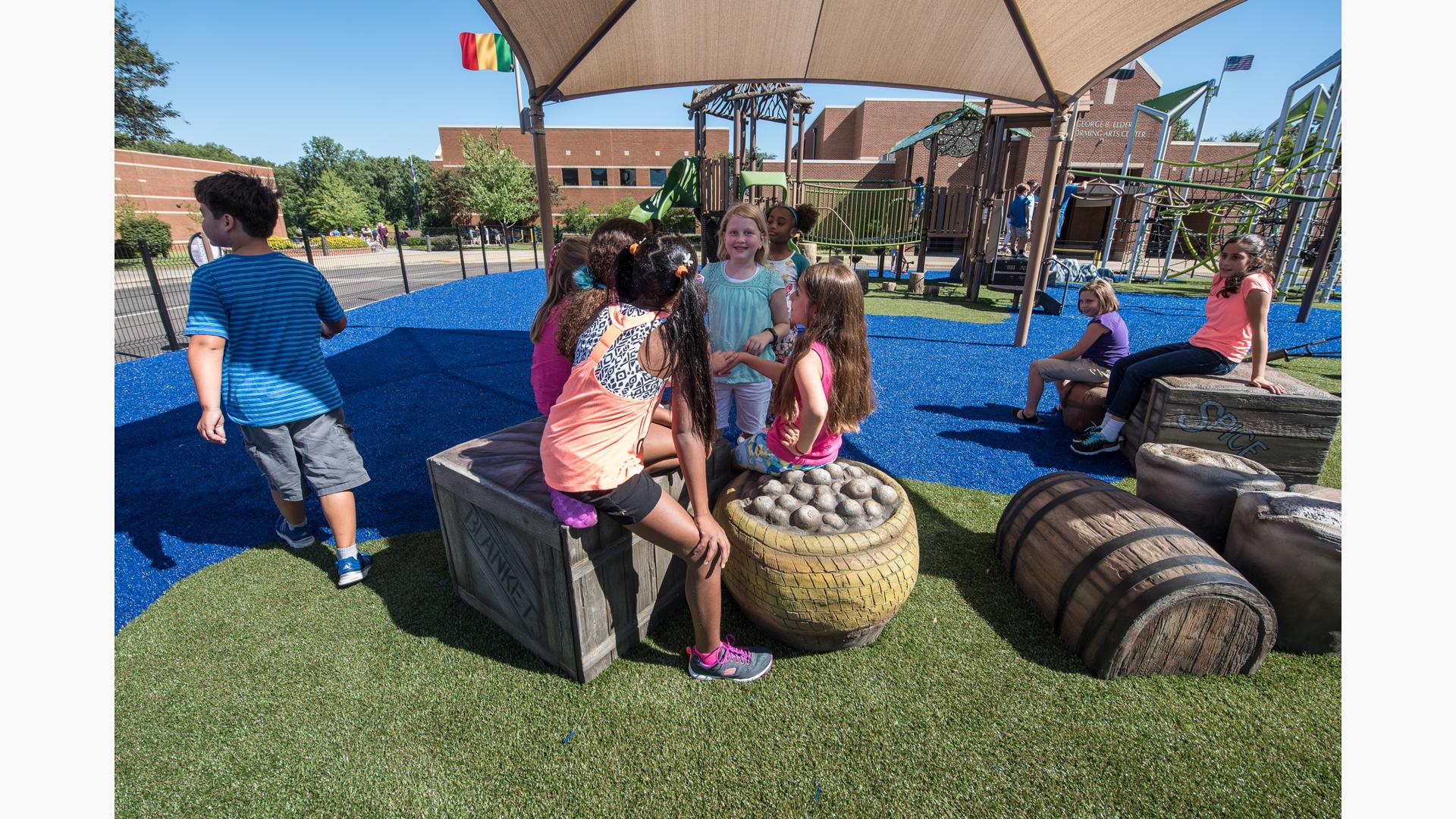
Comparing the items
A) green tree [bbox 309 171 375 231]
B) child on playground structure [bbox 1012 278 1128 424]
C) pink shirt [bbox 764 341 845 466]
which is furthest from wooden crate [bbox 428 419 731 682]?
green tree [bbox 309 171 375 231]

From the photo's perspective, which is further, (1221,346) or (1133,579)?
(1221,346)

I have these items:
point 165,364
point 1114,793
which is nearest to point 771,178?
point 165,364

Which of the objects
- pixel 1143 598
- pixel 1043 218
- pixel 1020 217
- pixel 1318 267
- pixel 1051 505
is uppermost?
pixel 1020 217

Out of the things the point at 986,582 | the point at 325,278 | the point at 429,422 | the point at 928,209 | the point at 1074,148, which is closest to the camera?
the point at 986,582

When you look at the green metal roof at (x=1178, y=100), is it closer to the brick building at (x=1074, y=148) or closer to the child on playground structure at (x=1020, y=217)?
the brick building at (x=1074, y=148)

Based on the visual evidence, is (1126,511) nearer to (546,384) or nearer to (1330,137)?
(546,384)

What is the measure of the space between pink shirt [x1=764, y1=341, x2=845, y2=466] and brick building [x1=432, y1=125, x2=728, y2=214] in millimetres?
45711

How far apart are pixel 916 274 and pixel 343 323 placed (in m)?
13.3

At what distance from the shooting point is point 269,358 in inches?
107

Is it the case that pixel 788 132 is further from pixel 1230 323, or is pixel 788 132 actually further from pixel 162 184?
pixel 162 184

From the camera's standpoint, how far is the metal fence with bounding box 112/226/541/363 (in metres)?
8.77

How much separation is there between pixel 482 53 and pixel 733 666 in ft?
56.6

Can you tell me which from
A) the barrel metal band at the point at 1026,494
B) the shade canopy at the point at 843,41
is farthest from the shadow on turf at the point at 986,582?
the shade canopy at the point at 843,41

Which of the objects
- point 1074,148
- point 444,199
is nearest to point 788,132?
point 1074,148
